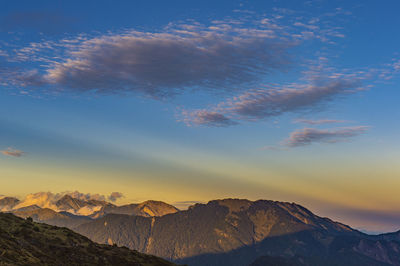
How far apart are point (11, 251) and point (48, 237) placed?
4475 centimetres

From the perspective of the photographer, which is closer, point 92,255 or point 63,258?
point 63,258

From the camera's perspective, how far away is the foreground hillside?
101125mm

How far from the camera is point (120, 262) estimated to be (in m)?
140

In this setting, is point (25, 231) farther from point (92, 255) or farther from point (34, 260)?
point (34, 260)

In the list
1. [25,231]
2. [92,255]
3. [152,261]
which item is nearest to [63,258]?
[92,255]

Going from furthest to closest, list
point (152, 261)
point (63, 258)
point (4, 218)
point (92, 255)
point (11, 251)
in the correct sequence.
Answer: point (152, 261), point (4, 218), point (92, 255), point (63, 258), point (11, 251)

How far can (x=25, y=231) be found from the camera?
133 metres

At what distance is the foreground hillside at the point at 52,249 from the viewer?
101125 mm

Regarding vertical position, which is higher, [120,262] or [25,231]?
[25,231]

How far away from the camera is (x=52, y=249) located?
12462cm

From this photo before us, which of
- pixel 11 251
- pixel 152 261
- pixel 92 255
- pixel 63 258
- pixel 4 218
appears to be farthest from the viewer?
pixel 152 261

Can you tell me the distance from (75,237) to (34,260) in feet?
192

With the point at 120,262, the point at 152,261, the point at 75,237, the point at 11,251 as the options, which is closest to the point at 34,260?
the point at 11,251

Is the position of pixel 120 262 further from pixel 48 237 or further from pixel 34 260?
pixel 34 260
